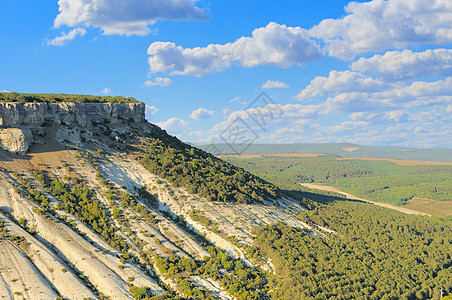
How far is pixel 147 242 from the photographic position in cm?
6531

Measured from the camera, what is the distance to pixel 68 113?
84.6 metres

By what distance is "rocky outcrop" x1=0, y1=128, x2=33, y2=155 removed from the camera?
2835 inches

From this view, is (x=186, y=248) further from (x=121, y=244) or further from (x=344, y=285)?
(x=344, y=285)

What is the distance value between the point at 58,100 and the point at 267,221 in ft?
199

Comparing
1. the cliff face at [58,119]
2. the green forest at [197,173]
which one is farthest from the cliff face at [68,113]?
the green forest at [197,173]

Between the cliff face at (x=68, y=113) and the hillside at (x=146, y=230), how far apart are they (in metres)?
0.27

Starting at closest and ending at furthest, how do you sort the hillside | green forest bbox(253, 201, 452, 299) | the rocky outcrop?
the hillside
green forest bbox(253, 201, 452, 299)
the rocky outcrop

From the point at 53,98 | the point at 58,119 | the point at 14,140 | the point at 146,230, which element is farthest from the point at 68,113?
the point at 146,230

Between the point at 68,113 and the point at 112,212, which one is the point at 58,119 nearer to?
the point at 68,113

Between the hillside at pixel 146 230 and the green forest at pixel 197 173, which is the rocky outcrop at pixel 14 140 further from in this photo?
the green forest at pixel 197 173

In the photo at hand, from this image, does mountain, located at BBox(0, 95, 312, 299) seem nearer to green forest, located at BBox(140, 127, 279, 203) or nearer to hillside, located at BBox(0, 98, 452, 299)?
hillside, located at BBox(0, 98, 452, 299)

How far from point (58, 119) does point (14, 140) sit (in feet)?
40.9

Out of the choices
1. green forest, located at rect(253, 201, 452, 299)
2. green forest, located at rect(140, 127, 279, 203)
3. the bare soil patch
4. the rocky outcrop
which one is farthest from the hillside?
the bare soil patch

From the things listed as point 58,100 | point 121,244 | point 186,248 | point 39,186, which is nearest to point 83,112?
point 58,100
